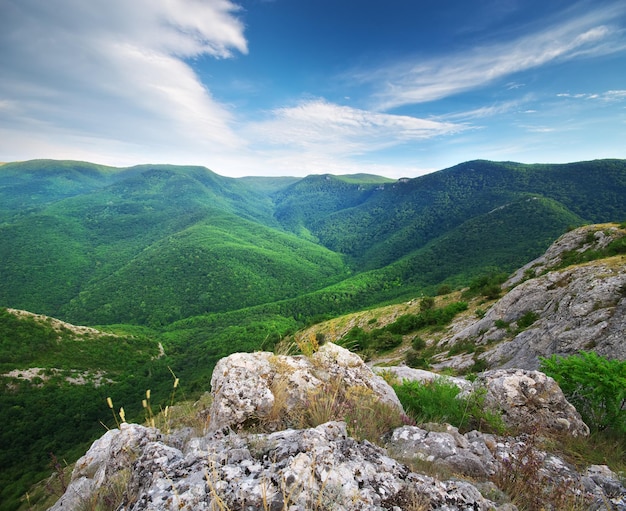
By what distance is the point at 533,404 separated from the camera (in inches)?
197

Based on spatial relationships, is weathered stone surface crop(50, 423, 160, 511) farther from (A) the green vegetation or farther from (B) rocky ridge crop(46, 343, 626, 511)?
(A) the green vegetation

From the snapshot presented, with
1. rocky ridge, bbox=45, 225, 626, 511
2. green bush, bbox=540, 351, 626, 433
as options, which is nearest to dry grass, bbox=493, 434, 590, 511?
rocky ridge, bbox=45, 225, 626, 511

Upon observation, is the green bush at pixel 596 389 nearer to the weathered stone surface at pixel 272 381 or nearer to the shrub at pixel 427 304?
the weathered stone surface at pixel 272 381

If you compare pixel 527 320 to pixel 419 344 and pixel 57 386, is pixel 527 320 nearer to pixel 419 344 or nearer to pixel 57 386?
pixel 419 344

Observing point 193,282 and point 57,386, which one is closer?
point 57,386

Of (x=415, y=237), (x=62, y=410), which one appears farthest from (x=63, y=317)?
(x=415, y=237)

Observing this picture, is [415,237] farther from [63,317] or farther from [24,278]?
[24,278]

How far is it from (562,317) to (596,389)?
9.27 m

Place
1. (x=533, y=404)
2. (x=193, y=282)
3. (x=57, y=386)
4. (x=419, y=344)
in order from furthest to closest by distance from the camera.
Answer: (x=193, y=282), (x=57, y=386), (x=419, y=344), (x=533, y=404)

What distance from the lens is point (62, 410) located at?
55.2 meters

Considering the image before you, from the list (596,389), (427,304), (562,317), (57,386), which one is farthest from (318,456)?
(57,386)

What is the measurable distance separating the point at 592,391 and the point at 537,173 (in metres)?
206

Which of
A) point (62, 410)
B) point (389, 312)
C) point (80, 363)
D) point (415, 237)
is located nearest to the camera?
point (389, 312)

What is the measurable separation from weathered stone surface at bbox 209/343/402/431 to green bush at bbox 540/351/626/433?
3.52m
